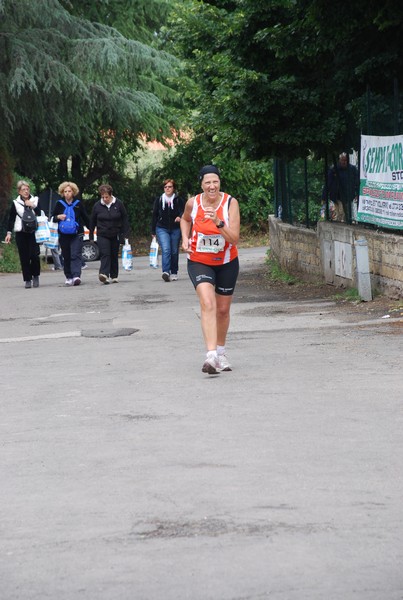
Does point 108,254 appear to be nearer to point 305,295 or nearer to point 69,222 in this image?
point 69,222

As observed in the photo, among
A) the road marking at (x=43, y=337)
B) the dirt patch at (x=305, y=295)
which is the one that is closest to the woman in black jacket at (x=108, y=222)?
the dirt patch at (x=305, y=295)

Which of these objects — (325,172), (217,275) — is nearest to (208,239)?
(217,275)

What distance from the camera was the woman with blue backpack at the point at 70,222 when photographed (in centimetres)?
2181

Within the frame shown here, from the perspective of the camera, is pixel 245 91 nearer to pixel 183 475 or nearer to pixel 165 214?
pixel 165 214

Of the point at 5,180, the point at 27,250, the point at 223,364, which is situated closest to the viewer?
the point at 223,364

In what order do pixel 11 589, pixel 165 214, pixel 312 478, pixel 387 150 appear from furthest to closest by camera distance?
1. pixel 165 214
2. pixel 387 150
3. pixel 312 478
4. pixel 11 589

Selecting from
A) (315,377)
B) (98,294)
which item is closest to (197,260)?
(315,377)

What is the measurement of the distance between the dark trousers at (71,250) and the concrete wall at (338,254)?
379 cm

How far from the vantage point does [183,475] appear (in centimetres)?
662

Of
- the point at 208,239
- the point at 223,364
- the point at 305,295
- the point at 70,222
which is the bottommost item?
the point at 305,295

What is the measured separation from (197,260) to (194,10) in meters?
14.1

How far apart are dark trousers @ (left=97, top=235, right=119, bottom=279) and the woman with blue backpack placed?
43 centimetres

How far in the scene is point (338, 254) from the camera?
1841 centimetres

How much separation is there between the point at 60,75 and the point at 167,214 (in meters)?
7.10
